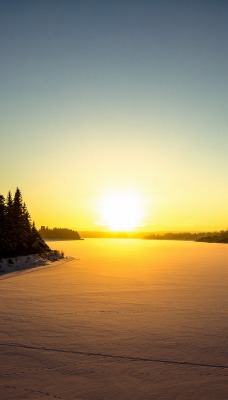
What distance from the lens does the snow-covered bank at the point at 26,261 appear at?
27575 mm

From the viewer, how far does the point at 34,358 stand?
7.03 m

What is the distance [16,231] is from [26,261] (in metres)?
7.15

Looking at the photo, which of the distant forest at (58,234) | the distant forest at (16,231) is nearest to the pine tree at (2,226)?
the distant forest at (16,231)

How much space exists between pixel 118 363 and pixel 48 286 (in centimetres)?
1127

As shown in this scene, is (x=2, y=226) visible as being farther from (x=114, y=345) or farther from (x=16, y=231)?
(x=114, y=345)

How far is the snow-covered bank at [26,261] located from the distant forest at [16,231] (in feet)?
7.99

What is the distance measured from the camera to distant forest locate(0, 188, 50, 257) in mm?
34000

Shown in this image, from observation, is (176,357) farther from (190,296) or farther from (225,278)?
(225,278)

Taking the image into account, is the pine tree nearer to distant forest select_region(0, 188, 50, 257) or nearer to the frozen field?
distant forest select_region(0, 188, 50, 257)

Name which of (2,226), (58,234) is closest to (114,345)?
(2,226)

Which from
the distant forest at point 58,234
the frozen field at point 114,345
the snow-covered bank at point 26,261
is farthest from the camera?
the distant forest at point 58,234

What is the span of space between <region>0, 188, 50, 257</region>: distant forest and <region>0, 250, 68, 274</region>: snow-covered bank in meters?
2.43

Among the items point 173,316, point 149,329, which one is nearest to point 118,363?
point 149,329

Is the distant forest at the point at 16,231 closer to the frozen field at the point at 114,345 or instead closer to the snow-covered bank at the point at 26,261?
the snow-covered bank at the point at 26,261
